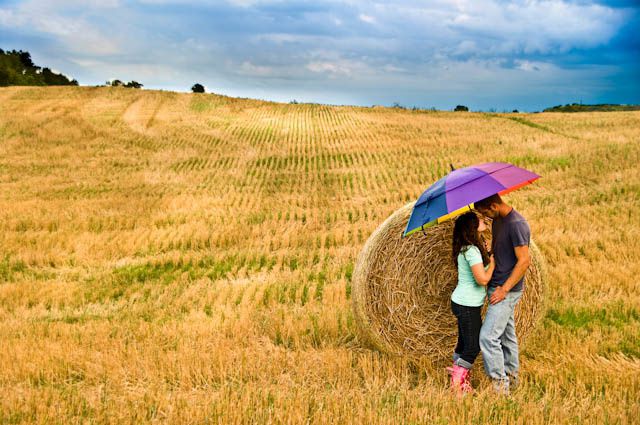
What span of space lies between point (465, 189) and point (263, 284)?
18.0 ft

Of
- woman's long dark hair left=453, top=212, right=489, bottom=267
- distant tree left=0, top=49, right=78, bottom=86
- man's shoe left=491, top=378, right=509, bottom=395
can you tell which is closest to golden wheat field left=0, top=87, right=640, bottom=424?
man's shoe left=491, top=378, right=509, bottom=395

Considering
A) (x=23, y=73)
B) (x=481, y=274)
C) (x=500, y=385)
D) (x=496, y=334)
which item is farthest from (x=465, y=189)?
(x=23, y=73)

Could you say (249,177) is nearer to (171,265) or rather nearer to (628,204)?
(171,265)

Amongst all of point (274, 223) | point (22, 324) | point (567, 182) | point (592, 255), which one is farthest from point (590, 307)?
point (567, 182)

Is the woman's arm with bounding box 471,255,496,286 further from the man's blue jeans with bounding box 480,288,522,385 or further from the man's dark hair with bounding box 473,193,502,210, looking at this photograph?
the man's dark hair with bounding box 473,193,502,210

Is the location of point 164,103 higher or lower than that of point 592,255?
higher

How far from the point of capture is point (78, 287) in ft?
31.4

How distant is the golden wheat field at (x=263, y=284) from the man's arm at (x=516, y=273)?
2.77ft

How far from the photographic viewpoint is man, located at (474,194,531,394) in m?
4.43

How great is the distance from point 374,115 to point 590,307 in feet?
118

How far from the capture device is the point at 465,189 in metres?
4.32

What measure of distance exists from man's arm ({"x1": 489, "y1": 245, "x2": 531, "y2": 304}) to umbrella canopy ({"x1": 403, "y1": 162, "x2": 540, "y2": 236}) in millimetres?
518

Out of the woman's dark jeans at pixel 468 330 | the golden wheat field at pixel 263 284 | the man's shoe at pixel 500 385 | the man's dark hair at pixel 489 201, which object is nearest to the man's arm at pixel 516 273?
the woman's dark jeans at pixel 468 330

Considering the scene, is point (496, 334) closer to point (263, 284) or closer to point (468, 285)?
point (468, 285)
